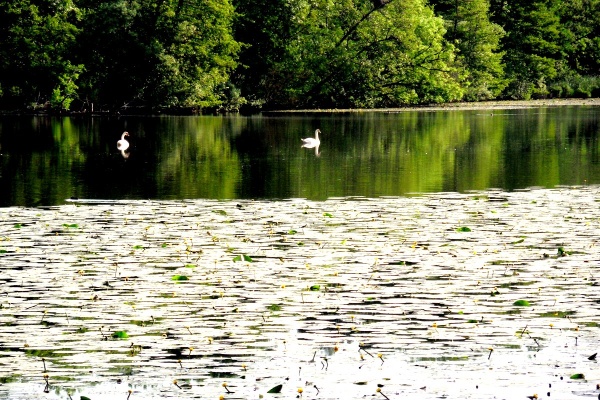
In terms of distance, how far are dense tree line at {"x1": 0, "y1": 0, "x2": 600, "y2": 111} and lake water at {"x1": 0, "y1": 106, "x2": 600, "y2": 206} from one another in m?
9.68

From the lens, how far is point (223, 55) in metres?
67.9

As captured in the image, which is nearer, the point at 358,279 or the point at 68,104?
the point at 358,279

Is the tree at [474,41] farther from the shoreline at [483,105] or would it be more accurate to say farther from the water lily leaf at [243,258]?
the water lily leaf at [243,258]

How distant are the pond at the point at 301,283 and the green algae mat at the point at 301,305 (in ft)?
0.11

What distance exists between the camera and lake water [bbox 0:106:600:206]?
25328 millimetres

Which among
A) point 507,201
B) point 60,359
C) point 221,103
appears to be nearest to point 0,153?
point 507,201

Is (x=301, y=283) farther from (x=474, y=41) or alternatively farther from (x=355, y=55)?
(x=474, y=41)

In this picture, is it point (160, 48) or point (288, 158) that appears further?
point (160, 48)

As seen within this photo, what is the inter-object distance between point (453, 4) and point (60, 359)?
73233mm

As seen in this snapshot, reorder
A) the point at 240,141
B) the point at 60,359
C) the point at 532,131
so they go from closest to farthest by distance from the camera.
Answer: the point at 60,359 < the point at 240,141 < the point at 532,131

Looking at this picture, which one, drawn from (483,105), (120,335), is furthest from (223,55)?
(120,335)

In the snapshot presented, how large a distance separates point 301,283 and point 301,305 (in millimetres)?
1212

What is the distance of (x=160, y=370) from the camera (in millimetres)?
9883

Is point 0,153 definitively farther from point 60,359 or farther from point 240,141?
point 60,359
